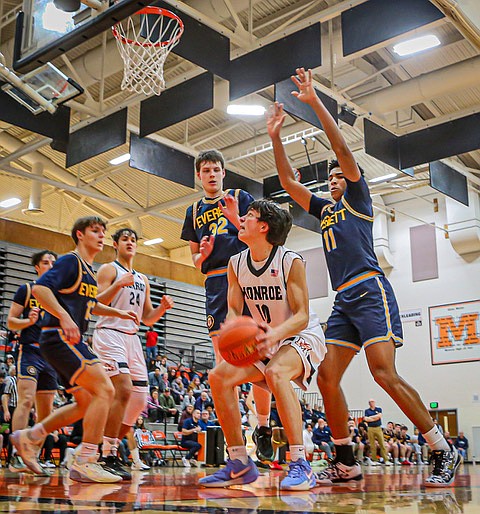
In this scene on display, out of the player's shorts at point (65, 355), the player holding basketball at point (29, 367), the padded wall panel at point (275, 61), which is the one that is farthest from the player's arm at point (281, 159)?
the padded wall panel at point (275, 61)

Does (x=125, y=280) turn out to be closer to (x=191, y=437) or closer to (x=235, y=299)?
(x=235, y=299)

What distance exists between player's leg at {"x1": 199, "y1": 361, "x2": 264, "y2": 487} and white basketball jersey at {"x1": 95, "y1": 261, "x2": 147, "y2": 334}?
199 centimetres

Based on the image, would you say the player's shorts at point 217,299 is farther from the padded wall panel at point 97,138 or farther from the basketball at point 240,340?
the padded wall panel at point 97,138

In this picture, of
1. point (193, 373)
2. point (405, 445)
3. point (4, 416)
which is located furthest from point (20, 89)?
point (405, 445)

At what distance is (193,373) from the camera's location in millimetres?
20766

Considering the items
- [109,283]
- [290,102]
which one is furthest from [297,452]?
[290,102]

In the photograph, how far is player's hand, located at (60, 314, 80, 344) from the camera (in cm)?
445

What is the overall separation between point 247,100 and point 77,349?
11451mm

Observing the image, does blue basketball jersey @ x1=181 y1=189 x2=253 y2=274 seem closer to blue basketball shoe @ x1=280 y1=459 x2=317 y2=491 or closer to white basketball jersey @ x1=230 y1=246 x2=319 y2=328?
white basketball jersey @ x1=230 y1=246 x2=319 y2=328

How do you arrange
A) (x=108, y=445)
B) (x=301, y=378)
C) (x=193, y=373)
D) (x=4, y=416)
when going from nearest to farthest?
(x=301, y=378)
(x=108, y=445)
(x=4, y=416)
(x=193, y=373)

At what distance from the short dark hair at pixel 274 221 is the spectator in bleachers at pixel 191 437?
942 centimetres

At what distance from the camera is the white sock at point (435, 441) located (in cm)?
423

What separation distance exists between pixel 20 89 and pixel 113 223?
13.5 metres

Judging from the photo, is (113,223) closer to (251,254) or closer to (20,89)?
(20,89)
